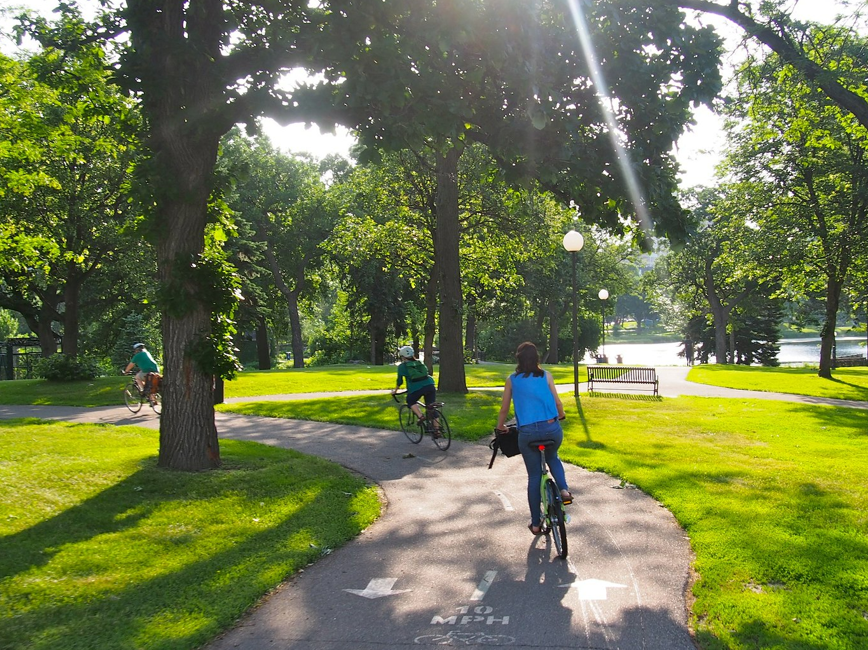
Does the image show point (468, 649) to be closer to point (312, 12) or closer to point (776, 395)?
point (312, 12)

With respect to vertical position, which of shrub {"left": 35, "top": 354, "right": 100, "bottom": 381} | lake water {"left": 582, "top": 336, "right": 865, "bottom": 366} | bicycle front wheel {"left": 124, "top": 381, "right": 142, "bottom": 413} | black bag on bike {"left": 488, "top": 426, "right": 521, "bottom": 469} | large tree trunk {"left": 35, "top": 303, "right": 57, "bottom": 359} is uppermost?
large tree trunk {"left": 35, "top": 303, "right": 57, "bottom": 359}

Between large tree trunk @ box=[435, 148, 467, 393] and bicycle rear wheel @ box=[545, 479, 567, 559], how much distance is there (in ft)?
48.4

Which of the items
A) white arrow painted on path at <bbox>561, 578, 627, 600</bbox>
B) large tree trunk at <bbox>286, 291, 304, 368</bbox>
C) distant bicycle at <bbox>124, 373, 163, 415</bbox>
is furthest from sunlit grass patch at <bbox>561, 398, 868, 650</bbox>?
large tree trunk at <bbox>286, 291, 304, 368</bbox>

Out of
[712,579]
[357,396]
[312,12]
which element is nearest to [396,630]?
[712,579]

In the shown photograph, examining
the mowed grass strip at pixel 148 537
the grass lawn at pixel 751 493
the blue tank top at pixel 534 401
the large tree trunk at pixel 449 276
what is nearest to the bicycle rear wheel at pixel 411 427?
the grass lawn at pixel 751 493

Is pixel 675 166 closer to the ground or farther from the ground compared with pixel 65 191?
closer to the ground

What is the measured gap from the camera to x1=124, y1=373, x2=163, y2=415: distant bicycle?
56.6ft

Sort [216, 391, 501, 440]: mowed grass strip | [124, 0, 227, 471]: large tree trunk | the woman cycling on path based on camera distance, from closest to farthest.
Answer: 1. [124, 0, 227, 471]: large tree trunk
2. the woman cycling on path
3. [216, 391, 501, 440]: mowed grass strip

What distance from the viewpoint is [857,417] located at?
17.6 m

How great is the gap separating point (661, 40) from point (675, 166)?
1.43 meters

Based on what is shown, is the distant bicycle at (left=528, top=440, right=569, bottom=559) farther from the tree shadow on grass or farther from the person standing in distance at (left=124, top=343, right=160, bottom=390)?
the person standing in distance at (left=124, top=343, right=160, bottom=390)

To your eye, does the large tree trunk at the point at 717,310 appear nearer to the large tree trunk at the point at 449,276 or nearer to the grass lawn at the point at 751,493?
the grass lawn at the point at 751,493

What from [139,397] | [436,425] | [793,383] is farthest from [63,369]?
[793,383]

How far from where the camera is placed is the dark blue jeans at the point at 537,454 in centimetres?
615
